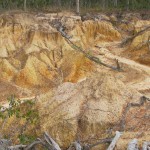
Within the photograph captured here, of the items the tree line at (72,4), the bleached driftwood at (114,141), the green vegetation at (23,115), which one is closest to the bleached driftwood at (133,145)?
the bleached driftwood at (114,141)

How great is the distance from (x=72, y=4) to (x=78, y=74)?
23.5 metres

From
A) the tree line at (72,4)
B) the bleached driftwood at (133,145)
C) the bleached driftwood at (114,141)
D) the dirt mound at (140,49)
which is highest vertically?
the tree line at (72,4)

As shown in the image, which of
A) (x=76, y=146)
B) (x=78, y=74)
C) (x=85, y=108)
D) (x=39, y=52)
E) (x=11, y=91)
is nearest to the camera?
(x=76, y=146)

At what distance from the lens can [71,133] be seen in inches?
491

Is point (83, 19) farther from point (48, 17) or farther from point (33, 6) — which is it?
point (33, 6)

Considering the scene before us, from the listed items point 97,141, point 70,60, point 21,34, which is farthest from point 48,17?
point 97,141

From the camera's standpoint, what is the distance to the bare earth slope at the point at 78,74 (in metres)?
12.7

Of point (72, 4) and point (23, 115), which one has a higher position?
point (72, 4)

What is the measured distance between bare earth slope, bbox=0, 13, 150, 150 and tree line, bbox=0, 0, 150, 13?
554 cm

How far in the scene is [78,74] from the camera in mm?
22891

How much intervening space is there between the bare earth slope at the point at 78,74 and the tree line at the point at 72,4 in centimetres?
554

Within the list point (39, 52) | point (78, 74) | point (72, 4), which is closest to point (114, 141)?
point (78, 74)

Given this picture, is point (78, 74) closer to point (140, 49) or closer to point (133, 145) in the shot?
point (140, 49)

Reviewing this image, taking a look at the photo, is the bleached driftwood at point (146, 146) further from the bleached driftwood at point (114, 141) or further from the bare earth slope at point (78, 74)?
the bleached driftwood at point (114, 141)
